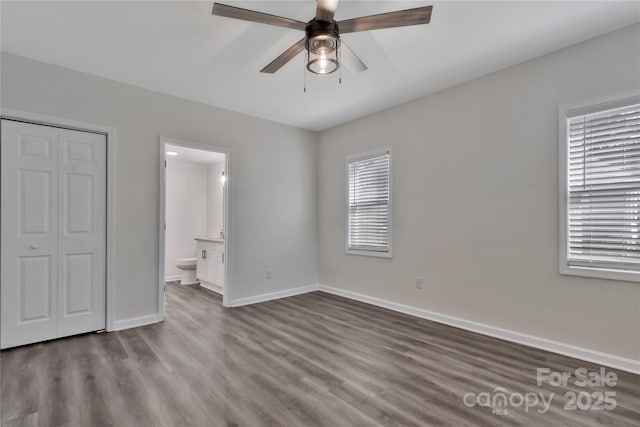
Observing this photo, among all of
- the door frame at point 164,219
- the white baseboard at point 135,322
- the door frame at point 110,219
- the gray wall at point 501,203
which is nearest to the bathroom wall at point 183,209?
the door frame at point 164,219

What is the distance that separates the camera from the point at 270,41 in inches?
107

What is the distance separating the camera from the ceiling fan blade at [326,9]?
1.91 m

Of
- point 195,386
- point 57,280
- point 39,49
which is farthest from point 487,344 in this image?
point 39,49

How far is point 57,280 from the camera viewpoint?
318cm

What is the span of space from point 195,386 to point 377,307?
2.69 m

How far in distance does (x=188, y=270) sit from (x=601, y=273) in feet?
19.3

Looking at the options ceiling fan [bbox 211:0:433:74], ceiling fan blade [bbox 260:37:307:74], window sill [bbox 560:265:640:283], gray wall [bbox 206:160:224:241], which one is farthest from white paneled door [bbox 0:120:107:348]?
window sill [bbox 560:265:640:283]

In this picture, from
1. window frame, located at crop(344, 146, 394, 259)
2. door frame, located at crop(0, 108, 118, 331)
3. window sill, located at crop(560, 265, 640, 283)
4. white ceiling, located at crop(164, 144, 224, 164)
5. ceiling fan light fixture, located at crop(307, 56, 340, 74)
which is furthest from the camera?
white ceiling, located at crop(164, 144, 224, 164)

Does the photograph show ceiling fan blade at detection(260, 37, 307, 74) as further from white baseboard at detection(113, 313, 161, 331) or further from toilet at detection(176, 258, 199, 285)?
toilet at detection(176, 258, 199, 285)

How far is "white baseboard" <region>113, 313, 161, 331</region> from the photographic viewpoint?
345 cm

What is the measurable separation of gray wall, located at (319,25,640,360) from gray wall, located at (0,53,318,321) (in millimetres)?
1433

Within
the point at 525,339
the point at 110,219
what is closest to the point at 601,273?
the point at 525,339

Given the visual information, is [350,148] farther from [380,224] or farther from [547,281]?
[547,281]

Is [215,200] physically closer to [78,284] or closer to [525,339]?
[78,284]
